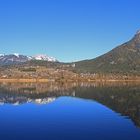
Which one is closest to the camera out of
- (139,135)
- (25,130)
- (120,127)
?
(139,135)

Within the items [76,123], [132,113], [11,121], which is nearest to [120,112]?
[132,113]

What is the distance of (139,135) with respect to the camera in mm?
46344

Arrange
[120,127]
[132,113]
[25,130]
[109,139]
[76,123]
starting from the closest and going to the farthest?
[109,139] → [25,130] → [120,127] → [76,123] → [132,113]

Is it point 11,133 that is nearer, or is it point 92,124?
point 11,133

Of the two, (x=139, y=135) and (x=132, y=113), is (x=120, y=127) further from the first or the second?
(x=132, y=113)

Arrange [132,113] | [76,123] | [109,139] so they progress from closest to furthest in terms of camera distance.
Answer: [109,139], [76,123], [132,113]

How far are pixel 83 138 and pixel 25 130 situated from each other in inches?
351

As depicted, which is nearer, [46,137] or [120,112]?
[46,137]

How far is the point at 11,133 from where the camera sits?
1859 inches

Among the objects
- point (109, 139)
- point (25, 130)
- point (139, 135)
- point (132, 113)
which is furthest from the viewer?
point (132, 113)

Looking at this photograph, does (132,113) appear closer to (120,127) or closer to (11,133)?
(120,127)

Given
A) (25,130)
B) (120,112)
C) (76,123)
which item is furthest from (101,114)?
(25,130)

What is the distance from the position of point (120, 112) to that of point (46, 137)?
30.7 meters

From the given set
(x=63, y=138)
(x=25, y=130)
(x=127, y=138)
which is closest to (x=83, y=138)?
(x=63, y=138)
